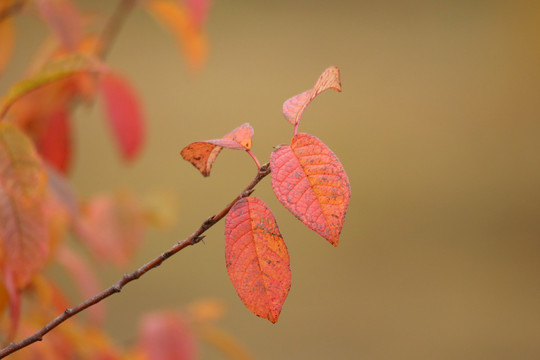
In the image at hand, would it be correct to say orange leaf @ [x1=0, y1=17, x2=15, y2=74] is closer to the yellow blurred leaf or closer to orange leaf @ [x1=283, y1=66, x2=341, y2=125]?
the yellow blurred leaf

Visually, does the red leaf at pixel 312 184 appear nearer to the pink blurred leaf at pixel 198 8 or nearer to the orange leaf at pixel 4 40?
the pink blurred leaf at pixel 198 8

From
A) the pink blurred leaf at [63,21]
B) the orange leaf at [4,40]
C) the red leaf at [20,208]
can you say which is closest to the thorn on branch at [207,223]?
the red leaf at [20,208]

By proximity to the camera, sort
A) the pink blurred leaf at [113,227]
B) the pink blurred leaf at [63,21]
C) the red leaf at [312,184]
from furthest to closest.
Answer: the pink blurred leaf at [113,227], the pink blurred leaf at [63,21], the red leaf at [312,184]

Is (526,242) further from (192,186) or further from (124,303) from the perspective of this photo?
(124,303)

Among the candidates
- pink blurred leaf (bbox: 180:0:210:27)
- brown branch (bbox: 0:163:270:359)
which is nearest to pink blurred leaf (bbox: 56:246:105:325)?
pink blurred leaf (bbox: 180:0:210:27)

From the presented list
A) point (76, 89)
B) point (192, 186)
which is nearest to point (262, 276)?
point (76, 89)
